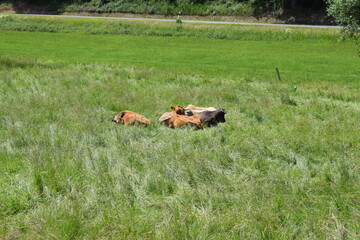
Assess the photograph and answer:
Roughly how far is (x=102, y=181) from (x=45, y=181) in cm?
69

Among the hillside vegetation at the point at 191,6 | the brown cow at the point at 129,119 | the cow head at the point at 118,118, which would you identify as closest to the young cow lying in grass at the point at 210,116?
the brown cow at the point at 129,119

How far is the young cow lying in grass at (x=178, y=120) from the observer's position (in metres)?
8.34

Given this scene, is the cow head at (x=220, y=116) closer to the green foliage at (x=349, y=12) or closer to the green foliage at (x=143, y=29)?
the green foliage at (x=349, y=12)

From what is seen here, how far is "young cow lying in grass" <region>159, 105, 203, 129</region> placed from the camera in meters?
8.34

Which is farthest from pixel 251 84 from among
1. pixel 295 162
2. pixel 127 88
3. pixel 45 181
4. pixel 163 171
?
pixel 45 181

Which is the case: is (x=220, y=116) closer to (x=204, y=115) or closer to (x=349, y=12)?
(x=204, y=115)

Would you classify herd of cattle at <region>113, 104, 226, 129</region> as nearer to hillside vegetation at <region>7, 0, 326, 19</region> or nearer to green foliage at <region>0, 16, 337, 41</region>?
green foliage at <region>0, 16, 337, 41</region>

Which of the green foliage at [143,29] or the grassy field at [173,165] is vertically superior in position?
the grassy field at [173,165]

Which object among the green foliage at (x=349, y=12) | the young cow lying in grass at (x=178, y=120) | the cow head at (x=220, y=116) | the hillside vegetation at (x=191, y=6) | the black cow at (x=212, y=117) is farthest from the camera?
the hillside vegetation at (x=191, y=6)

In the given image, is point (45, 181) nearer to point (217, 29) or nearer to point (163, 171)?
point (163, 171)

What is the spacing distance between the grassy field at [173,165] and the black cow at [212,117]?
36 centimetres

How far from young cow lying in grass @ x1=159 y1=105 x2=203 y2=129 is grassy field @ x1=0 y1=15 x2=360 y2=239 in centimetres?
29

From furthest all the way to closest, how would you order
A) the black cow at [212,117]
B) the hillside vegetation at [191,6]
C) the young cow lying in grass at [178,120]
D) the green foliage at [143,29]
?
the hillside vegetation at [191,6] → the green foliage at [143,29] → the black cow at [212,117] → the young cow lying in grass at [178,120]

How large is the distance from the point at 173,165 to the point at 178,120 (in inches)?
107
